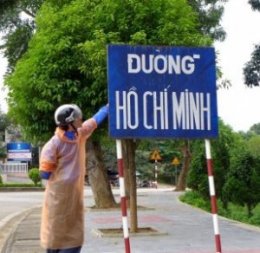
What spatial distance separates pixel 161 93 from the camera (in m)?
7.53

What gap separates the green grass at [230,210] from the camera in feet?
59.2

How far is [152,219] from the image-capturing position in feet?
52.8

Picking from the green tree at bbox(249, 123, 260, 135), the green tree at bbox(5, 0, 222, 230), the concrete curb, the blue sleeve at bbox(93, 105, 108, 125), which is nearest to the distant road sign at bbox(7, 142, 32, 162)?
the concrete curb

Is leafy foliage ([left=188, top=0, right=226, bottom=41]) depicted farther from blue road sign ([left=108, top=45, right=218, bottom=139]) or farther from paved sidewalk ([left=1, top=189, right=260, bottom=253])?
blue road sign ([left=108, top=45, right=218, bottom=139])

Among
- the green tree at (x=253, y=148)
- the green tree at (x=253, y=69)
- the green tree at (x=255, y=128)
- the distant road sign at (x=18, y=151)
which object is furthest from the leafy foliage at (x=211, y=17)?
the green tree at (x=255, y=128)

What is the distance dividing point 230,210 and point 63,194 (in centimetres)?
1587

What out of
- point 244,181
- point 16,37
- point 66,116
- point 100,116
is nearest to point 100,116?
point 100,116

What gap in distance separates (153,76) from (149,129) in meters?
0.57

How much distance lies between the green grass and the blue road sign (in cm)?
971

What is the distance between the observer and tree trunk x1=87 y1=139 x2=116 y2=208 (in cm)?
2046

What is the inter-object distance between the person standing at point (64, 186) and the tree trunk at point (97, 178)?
1443 centimetres

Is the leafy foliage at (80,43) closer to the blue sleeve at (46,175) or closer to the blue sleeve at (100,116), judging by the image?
the blue sleeve at (100,116)

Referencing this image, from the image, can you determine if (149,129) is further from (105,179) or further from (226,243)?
(105,179)

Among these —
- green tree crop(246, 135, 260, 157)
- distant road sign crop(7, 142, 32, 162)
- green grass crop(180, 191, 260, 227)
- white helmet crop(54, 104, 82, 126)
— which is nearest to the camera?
white helmet crop(54, 104, 82, 126)
